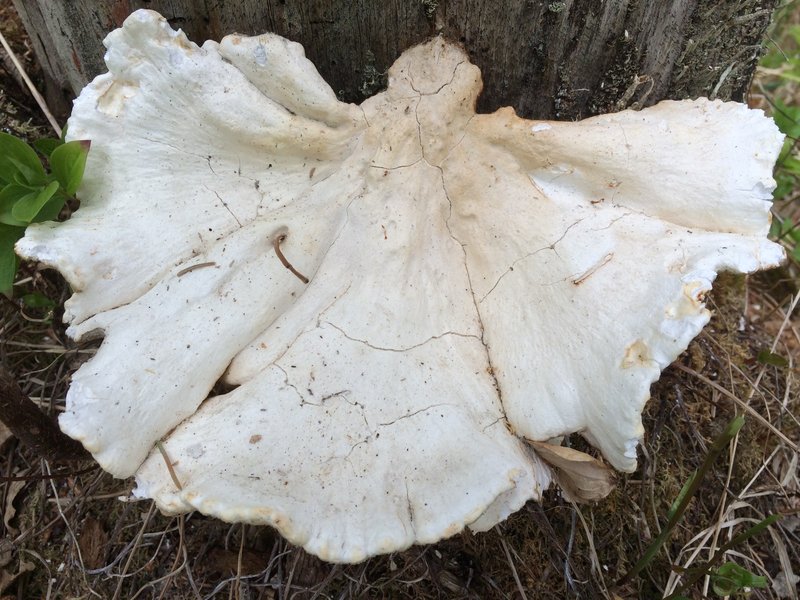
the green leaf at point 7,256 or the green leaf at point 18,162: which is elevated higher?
the green leaf at point 18,162

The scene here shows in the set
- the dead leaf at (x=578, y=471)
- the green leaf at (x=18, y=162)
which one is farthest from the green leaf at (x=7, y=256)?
the dead leaf at (x=578, y=471)

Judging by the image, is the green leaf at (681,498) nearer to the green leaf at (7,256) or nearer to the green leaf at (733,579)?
the green leaf at (733,579)

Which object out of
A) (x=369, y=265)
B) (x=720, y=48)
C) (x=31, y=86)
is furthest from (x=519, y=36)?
(x=31, y=86)

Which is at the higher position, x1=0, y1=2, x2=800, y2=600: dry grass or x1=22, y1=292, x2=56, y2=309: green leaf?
x1=22, y1=292, x2=56, y2=309: green leaf

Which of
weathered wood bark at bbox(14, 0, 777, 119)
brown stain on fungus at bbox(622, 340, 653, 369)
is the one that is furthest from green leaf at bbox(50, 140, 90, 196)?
brown stain on fungus at bbox(622, 340, 653, 369)

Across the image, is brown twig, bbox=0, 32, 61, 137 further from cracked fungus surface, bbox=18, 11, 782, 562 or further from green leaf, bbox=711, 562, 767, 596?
green leaf, bbox=711, 562, 767, 596

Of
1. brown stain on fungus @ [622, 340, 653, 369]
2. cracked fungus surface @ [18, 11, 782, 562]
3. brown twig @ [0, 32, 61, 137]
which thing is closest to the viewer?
brown stain on fungus @ [622, 340, 653, 369]

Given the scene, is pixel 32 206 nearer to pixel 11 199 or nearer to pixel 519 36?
pixel 11 199
